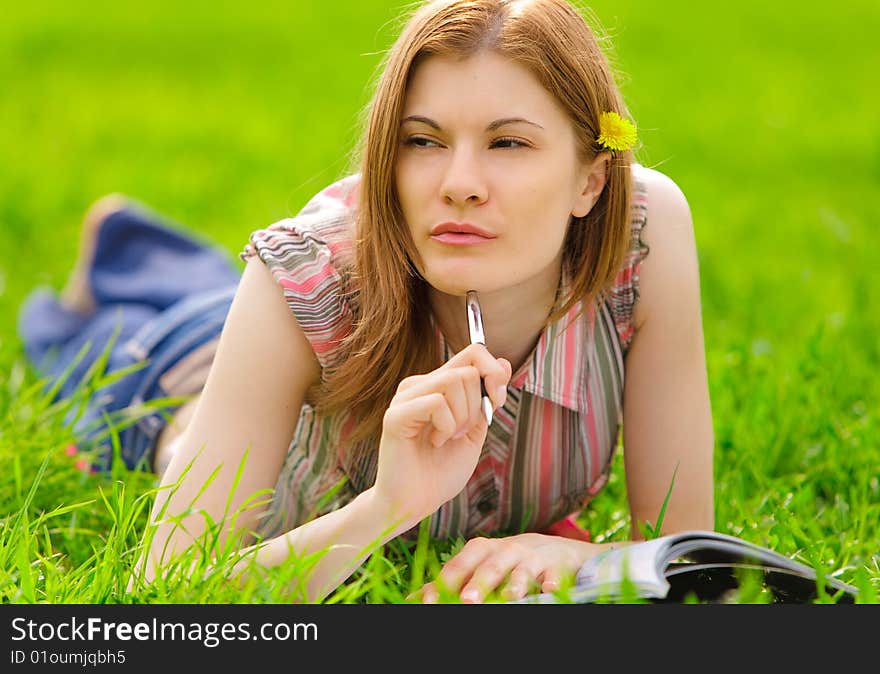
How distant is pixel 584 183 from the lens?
8.02 ft

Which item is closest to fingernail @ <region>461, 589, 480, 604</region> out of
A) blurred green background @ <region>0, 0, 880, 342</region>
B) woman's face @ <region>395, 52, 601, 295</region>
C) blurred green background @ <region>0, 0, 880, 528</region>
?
woman's face @ <region>395, 52, 601, 295</region>

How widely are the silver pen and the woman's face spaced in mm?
41

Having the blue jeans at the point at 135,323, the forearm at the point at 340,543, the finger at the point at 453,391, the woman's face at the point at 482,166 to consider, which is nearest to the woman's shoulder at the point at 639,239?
the woman's face at the point at 482,166

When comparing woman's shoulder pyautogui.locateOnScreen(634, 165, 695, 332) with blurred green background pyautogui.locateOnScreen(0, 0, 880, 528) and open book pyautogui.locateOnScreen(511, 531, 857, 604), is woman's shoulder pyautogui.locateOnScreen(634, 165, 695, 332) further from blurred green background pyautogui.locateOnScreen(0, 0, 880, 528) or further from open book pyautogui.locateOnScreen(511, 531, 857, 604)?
open book pyautogui.locateOnScreen(511, 531, 857, 604)

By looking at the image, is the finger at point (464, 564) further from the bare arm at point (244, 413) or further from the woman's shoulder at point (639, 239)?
the woman's shoulder at point (639, 239)

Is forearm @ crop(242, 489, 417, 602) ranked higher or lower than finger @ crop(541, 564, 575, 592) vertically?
higher

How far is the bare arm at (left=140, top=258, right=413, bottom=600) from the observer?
2.42 metres

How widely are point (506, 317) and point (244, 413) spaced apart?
55 centimetres

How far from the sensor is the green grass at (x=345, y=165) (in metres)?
2.74

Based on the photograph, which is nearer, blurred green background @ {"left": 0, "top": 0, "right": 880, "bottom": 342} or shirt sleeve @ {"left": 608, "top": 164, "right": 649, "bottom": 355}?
shirt sleeve @ {"left": 608, "top": 164, "right": 649, "bottom": 355}

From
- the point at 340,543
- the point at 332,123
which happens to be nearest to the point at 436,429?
the point at 340,543

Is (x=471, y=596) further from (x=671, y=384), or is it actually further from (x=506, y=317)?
(x=671, y=384)
